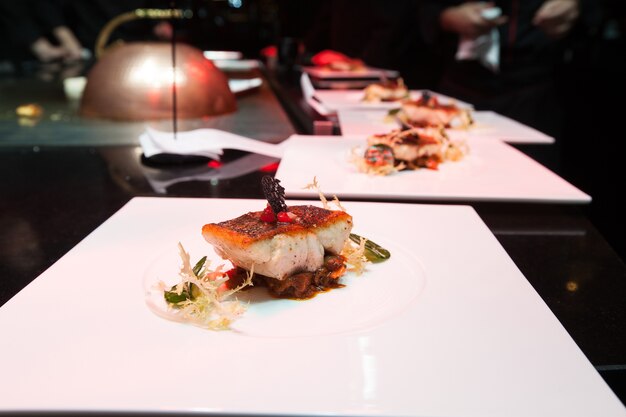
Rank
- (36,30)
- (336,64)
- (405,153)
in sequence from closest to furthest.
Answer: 1. (405,153)
2. (336,64)
3. (36,30)

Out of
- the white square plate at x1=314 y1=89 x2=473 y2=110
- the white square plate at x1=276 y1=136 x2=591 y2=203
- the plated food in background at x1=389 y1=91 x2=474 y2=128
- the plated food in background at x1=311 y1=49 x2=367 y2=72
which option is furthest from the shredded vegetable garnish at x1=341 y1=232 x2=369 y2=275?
the plated food in background at x1=311 y1=49 x2=367 y2=72

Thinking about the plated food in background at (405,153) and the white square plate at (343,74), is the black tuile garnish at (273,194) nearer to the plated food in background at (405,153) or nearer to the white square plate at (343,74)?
the plated food in background at (405,153)

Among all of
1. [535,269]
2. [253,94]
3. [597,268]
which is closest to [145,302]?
[535,269]

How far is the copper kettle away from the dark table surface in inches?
3.5

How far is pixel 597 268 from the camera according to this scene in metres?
1.28

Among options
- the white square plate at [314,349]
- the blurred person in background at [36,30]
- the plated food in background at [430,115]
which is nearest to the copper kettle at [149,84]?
the plated food in background at [430,115]

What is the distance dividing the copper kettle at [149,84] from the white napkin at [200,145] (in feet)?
2.06

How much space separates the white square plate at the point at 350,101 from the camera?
3.33m

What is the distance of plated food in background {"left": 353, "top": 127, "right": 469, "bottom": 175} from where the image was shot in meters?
1.91

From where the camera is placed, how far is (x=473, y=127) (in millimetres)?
2861

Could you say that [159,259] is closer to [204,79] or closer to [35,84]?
[204,79]

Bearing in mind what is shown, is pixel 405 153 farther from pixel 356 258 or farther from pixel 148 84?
pixel 148 84

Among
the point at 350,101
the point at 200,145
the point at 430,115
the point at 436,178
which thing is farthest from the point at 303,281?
the point at 350,101

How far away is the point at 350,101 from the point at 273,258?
2.66 meters
